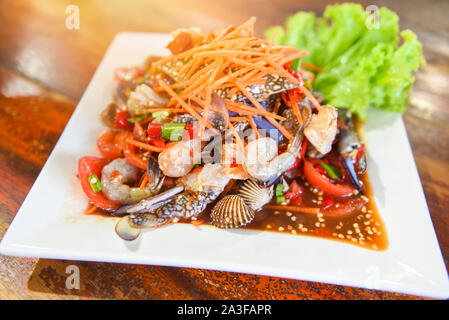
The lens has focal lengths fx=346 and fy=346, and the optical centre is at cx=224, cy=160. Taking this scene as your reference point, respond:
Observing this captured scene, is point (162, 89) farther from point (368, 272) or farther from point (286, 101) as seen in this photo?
point (368, 272)

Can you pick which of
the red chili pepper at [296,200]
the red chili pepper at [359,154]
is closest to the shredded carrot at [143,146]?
the red chili pepper at [296,200]

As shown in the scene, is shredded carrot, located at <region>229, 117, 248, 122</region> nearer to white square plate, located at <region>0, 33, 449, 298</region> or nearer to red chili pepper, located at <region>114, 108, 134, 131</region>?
white square plate, located at <region>0, 33, 449, 298</region>

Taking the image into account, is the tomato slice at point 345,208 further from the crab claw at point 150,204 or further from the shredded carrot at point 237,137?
the crab claw at point 150,204

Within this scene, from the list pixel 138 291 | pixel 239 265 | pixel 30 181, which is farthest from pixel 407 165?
pixel 30 181

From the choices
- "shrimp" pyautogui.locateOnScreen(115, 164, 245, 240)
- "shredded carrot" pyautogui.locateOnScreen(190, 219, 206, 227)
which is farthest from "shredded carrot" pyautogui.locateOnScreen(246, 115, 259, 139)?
"shredded carrot" pyautogui.locateOnScreen(190, 219, 206, 227)

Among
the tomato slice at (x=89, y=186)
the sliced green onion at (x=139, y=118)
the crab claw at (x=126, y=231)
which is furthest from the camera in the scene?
the sliced green onion at (x=139, y=118)
